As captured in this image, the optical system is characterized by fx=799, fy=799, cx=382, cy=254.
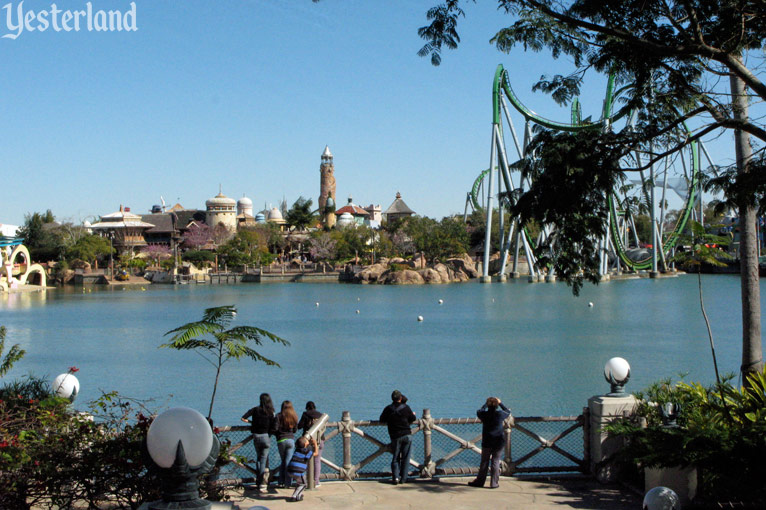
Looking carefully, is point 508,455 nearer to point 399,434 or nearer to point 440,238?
point 399,434

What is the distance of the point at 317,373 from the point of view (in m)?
24.2

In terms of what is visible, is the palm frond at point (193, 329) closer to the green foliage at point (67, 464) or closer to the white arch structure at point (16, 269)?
the green foliage at point (67, 464)

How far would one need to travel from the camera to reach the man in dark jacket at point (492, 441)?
8773 mm

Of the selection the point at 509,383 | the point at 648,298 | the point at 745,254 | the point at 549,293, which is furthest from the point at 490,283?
the point at 745,254

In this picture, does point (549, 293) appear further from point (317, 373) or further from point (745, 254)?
point (745, 254)

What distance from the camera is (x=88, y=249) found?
9538 cm

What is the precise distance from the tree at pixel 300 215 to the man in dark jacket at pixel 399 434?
341 feet

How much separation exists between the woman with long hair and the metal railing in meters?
0.24

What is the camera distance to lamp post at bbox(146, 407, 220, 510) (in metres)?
3.68

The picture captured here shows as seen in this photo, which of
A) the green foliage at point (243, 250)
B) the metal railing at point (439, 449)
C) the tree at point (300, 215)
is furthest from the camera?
the tree at point (300, 215)

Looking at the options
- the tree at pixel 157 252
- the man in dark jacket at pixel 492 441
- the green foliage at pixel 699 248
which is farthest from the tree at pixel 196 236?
the man in dark jacket at pixel 492 441

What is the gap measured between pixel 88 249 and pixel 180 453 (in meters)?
97.9

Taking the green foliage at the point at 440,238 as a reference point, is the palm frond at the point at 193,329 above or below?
below

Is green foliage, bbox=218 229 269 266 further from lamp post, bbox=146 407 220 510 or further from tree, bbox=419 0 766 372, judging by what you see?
lamp post, bbox=146 407 220 510
